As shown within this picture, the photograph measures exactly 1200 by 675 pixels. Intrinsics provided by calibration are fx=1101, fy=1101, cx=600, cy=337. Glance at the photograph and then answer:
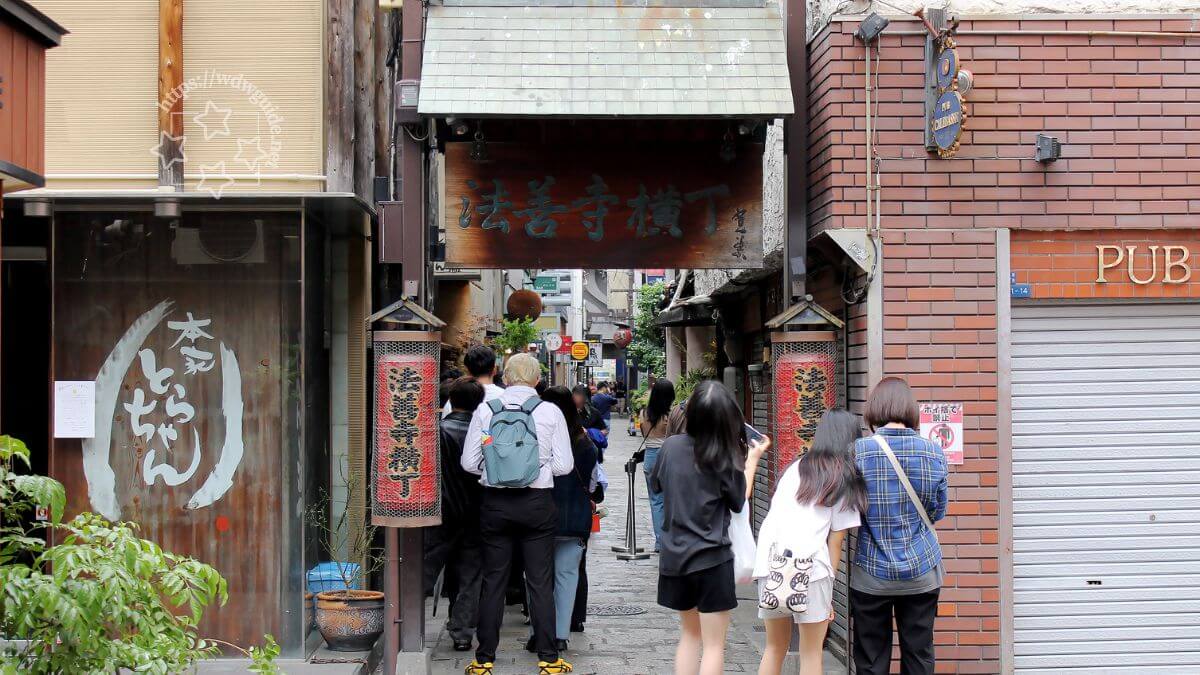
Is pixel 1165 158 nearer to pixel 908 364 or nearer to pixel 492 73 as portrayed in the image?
pixel 908 364

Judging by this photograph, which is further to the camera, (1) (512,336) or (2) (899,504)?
(1) (512,336)

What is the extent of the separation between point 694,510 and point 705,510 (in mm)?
59

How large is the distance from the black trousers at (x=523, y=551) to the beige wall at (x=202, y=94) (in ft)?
8.47

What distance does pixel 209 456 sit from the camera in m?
7.89

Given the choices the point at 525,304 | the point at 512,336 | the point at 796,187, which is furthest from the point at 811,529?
the point at 512,336

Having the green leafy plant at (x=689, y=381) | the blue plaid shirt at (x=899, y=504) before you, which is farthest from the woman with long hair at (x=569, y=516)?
the green leafy plant at (x=689, y=381)

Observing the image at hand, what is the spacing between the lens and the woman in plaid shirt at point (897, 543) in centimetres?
585

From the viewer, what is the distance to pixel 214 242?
7949mm

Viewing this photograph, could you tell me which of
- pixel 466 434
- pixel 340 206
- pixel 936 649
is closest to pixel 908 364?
pixel 936 649

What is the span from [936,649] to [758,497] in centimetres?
445

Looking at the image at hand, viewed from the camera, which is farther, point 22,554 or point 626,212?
point 22,554

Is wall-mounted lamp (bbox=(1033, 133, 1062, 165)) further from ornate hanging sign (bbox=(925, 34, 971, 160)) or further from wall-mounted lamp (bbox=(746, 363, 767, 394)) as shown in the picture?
wall-mounted lamp (bbox=(746, 363, 767, 394))

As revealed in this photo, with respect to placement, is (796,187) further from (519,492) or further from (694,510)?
(519,492)

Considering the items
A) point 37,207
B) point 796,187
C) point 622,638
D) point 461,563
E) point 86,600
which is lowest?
point 622,638
